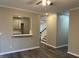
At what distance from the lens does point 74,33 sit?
4227 mm

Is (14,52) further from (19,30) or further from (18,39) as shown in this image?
(19,30)

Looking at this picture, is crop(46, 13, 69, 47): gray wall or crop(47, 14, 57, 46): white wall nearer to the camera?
crop(46, 13, 69, 47): gray wall

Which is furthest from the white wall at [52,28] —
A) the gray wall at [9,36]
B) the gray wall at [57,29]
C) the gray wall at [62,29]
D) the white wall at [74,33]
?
the gray wall at [9,36]

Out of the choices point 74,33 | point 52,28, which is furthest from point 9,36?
point 74,33

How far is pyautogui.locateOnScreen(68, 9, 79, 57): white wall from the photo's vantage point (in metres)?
4.06

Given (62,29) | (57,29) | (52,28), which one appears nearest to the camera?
(57,29)

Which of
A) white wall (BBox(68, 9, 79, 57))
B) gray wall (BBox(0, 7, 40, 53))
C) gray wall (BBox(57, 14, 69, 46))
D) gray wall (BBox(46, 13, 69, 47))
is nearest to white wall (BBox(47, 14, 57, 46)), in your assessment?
gray wall (BBox(46, 13, 69, 47))

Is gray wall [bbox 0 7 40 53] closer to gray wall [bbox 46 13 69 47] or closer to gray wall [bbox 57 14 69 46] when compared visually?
gray wall [bbox 46 13 69 47]

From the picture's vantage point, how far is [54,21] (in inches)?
222

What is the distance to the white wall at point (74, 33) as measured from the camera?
4.06 metres

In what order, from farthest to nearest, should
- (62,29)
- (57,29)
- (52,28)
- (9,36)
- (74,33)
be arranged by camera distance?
1. (52,28)
2. (62,29)
3. (57,29)
4. (9,36)
5. (74,33)

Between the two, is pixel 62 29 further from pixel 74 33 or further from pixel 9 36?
pixel 9 36

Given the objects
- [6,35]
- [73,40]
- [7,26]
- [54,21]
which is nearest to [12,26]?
[7,26]

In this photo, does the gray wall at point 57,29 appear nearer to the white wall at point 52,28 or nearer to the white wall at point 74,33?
the white wall at point 52,28
